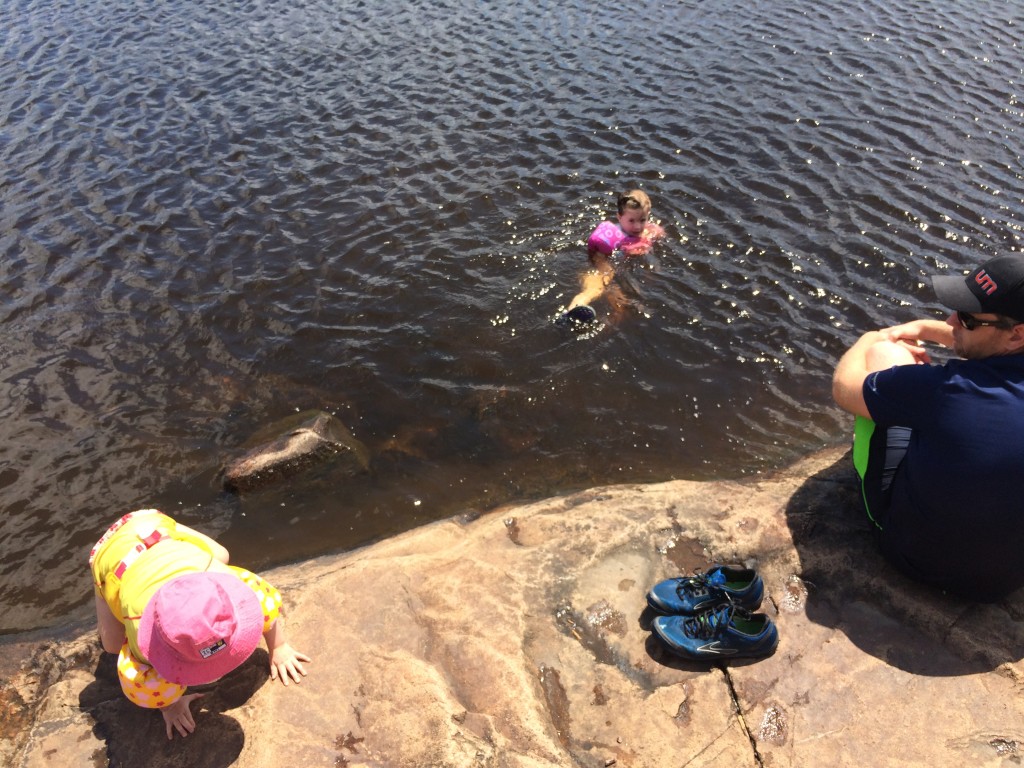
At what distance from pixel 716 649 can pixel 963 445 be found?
168cm

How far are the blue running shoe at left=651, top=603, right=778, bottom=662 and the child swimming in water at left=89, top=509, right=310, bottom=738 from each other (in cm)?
209

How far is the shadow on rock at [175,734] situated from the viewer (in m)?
3.52

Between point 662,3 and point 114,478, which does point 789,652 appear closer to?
point 114,478

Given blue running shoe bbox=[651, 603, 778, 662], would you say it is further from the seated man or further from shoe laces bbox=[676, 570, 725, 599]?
the seated man

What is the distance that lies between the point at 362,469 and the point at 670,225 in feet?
16.7

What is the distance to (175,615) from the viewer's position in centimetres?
315

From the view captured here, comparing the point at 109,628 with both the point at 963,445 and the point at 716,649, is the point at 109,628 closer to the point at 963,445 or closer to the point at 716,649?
the point at 716,649

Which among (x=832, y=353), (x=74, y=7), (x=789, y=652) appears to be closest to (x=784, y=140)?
(x=832, y=353)

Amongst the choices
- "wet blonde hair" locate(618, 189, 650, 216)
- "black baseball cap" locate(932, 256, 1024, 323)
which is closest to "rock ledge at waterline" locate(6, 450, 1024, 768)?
"black baseball cap" locate(932, 256, 1024, 323)

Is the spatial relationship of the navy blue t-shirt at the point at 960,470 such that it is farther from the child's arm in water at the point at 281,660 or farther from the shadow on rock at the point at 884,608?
the child's arm in water at the point at 281,660

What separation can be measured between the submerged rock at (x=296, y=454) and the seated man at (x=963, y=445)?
4.09m

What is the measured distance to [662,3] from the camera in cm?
1516

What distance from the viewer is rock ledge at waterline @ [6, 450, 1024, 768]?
3510 mm

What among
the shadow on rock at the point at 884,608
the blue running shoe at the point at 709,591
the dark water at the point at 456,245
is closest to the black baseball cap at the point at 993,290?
the shadow on rock at the point at 884,608
